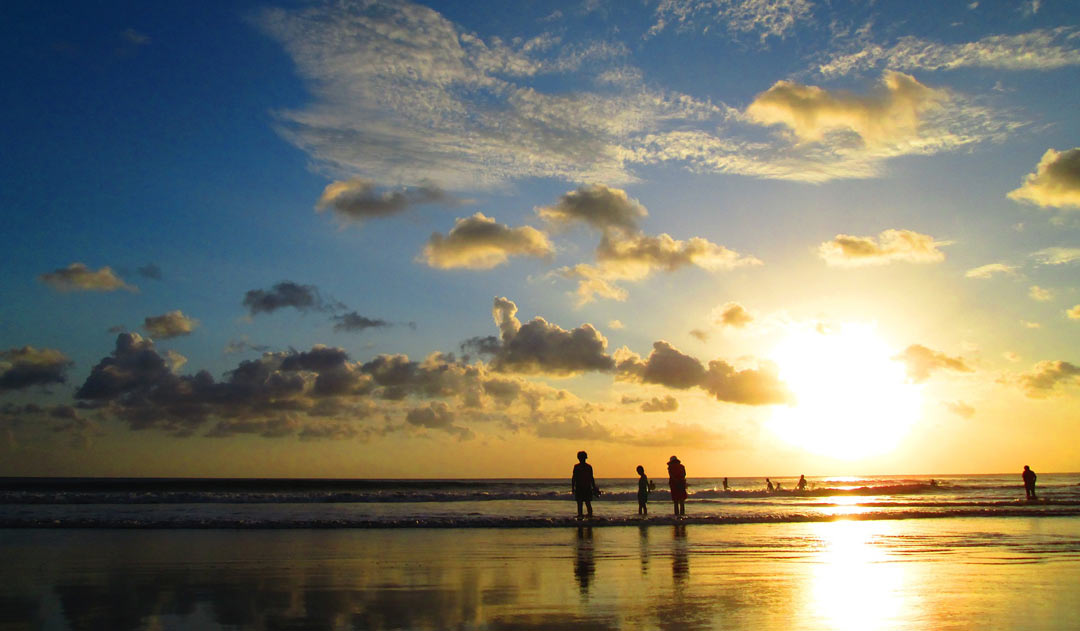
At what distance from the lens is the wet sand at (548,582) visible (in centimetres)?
835

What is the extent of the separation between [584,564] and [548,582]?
7.49 feet

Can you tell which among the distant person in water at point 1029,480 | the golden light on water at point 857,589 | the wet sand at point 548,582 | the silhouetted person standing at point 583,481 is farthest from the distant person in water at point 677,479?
the distant person in water at point 1029,480

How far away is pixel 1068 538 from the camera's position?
18.4 meters

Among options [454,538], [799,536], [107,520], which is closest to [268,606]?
[454,538]

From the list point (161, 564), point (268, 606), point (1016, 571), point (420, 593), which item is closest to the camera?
point (268, 606)

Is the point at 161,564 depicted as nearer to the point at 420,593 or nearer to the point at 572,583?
the point at 420,593

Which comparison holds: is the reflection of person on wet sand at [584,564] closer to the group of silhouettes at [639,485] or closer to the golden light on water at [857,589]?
the golden light on water at [857,589]

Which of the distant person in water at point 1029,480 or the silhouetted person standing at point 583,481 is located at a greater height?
the silhouetted person standing at point 583,481

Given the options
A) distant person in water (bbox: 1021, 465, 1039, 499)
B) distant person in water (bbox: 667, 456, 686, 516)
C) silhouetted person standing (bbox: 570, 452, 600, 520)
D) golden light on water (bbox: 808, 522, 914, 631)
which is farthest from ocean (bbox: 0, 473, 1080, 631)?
distant person in water (bbox: 1021, 465, 1039, 499)

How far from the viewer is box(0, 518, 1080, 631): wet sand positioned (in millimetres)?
8352

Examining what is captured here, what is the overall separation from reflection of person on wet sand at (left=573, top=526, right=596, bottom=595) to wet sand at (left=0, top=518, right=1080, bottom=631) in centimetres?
6

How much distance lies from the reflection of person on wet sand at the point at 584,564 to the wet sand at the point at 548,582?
6cm

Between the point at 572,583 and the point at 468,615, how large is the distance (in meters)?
2.78

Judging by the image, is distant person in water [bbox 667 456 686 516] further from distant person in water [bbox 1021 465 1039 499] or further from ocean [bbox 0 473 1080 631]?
distant person in water [bbox 1021 465 1039 499]
